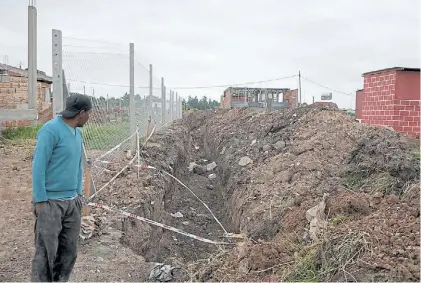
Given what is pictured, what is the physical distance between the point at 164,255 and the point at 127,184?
4.89ft

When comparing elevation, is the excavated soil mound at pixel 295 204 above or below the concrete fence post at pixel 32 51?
below

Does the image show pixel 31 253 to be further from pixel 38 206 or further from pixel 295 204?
pixel 295 204

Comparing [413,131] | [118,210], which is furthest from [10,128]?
[413,131]

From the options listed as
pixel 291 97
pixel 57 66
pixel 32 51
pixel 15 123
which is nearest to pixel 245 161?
pixel 57 66

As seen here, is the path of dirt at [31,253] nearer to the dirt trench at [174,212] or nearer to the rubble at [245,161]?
the dirt trench at [174,212]

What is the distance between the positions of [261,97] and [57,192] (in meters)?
27.0

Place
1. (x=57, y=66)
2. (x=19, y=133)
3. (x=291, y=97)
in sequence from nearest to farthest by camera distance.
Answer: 1. (x=57, y=66)
2. (x=19, y=133)
3. (x=291, y=97)

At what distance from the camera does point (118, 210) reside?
20.3 feet

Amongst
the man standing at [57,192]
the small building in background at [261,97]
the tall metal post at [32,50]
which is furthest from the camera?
the small building in background at [261,97]

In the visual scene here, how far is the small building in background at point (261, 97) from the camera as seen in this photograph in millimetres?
28269

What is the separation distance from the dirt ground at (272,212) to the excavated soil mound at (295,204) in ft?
0.06

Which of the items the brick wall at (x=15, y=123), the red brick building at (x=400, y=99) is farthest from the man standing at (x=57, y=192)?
the brick wall at (x=15, y=123)

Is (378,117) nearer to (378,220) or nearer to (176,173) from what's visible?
(176,173)

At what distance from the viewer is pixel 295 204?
638cm
